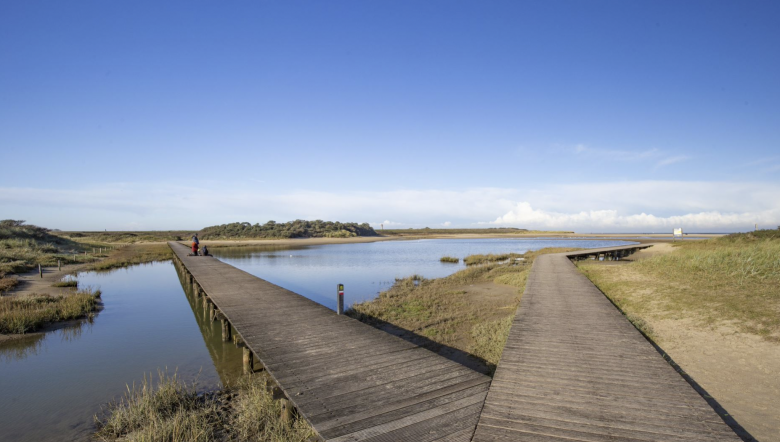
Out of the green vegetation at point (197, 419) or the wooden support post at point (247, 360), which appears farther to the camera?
the wooden support post at point (247, 360)

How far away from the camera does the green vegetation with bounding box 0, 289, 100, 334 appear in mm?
11703

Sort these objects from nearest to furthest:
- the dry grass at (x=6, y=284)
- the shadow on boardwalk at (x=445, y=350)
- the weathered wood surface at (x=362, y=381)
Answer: the weathered wood surface at (x=362, y=381), the shadow on boardwalk at (x=445, y=350), the dry grass at (x=6, y=284)

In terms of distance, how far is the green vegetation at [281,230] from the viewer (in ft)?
275

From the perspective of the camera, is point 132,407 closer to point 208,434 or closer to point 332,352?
point 208,434

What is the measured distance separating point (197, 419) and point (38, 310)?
11.4 metres

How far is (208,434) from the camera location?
5.68 metres

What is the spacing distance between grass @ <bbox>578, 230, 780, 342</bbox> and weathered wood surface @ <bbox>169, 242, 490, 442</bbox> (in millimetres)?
7672

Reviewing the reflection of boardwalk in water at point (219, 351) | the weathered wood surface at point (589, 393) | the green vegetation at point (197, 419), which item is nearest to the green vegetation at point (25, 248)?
the reflection of boardwalk in water at point (219, 351)

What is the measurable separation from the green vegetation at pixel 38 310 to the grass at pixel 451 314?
31.9ft

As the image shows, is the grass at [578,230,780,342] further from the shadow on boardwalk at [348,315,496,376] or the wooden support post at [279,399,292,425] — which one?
the wooden support post at [279,399,292,425]

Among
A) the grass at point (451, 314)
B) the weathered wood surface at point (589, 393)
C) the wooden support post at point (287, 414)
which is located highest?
the weathered wood surface at point (589, 393)

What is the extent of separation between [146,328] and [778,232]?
37277mm

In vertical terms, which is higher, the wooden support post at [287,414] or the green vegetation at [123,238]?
the green vegetation at [123,238]

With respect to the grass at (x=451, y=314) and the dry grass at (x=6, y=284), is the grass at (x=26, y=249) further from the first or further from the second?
the grass at (x=451, y=314)
